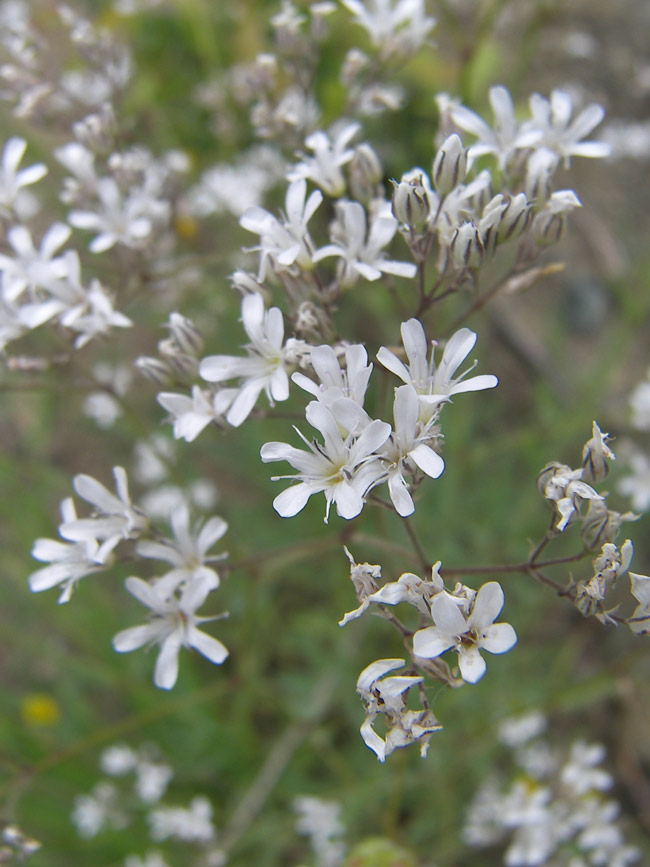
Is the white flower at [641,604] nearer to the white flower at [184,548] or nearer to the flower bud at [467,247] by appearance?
the flower bud at [467,247]

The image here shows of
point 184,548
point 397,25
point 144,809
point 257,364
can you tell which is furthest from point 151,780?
point 397,25

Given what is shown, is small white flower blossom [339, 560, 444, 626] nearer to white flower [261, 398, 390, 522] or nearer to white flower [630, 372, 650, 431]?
white flower [261, 398, 390, 522]

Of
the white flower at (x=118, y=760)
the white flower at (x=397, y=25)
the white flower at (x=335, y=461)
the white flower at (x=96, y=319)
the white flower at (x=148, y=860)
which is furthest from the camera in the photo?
the white flower at (x=118, y=760)

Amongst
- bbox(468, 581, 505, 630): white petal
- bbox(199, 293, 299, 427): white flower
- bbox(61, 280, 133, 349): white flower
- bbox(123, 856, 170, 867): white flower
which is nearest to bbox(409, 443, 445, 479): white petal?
bbox(468, 581, 505, 630): white petal

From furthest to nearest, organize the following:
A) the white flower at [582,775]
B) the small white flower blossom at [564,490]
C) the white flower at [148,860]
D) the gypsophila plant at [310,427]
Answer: the white flower at [148,860]
the white flower at [582,775]
the gypsophila plant at [310,427]
the small white flower blossom at [564,490]

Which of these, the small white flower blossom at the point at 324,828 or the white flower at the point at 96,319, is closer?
the white flower at the point at 96,319

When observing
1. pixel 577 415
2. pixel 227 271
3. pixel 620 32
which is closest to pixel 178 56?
pixel 227 271

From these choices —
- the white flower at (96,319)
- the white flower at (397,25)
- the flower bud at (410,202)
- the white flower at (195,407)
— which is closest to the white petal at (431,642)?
the white flower at (195,407)
